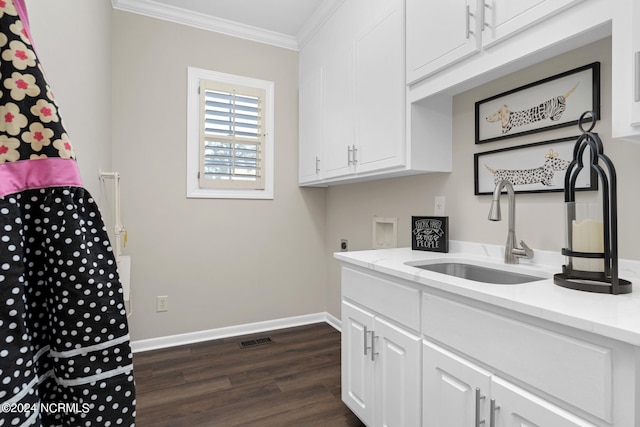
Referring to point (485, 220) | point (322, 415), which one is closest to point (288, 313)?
point (322, 415)

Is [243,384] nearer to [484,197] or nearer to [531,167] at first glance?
[484,197]

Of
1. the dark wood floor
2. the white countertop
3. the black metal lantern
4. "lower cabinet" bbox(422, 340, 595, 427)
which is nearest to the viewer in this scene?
the white countertop

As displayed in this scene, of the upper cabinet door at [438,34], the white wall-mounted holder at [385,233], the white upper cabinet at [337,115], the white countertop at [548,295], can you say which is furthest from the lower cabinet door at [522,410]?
the white upper cabinet at [337,115]

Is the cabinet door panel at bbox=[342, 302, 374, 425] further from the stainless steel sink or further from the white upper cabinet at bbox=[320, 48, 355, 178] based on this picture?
the white upper cabinet at bbox=[320, 48, 355, 178]

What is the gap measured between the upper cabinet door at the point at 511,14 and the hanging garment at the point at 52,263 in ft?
4.87

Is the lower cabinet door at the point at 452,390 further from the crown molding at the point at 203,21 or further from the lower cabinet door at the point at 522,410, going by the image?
the crown molding at the point at 203,21

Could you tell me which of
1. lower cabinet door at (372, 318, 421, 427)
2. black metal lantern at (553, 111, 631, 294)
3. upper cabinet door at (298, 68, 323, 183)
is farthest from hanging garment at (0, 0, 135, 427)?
upper cabinet door at (298, 68, 323, 183)

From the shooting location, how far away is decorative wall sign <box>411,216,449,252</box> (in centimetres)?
191

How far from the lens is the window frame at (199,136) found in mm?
2898

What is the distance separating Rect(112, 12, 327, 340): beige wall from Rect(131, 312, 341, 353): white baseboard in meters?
0.05

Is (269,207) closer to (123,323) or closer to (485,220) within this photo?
(485,220)

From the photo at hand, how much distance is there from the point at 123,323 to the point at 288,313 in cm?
275

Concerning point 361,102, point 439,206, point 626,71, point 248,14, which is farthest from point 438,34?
point 248,14

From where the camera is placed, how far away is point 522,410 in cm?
94
